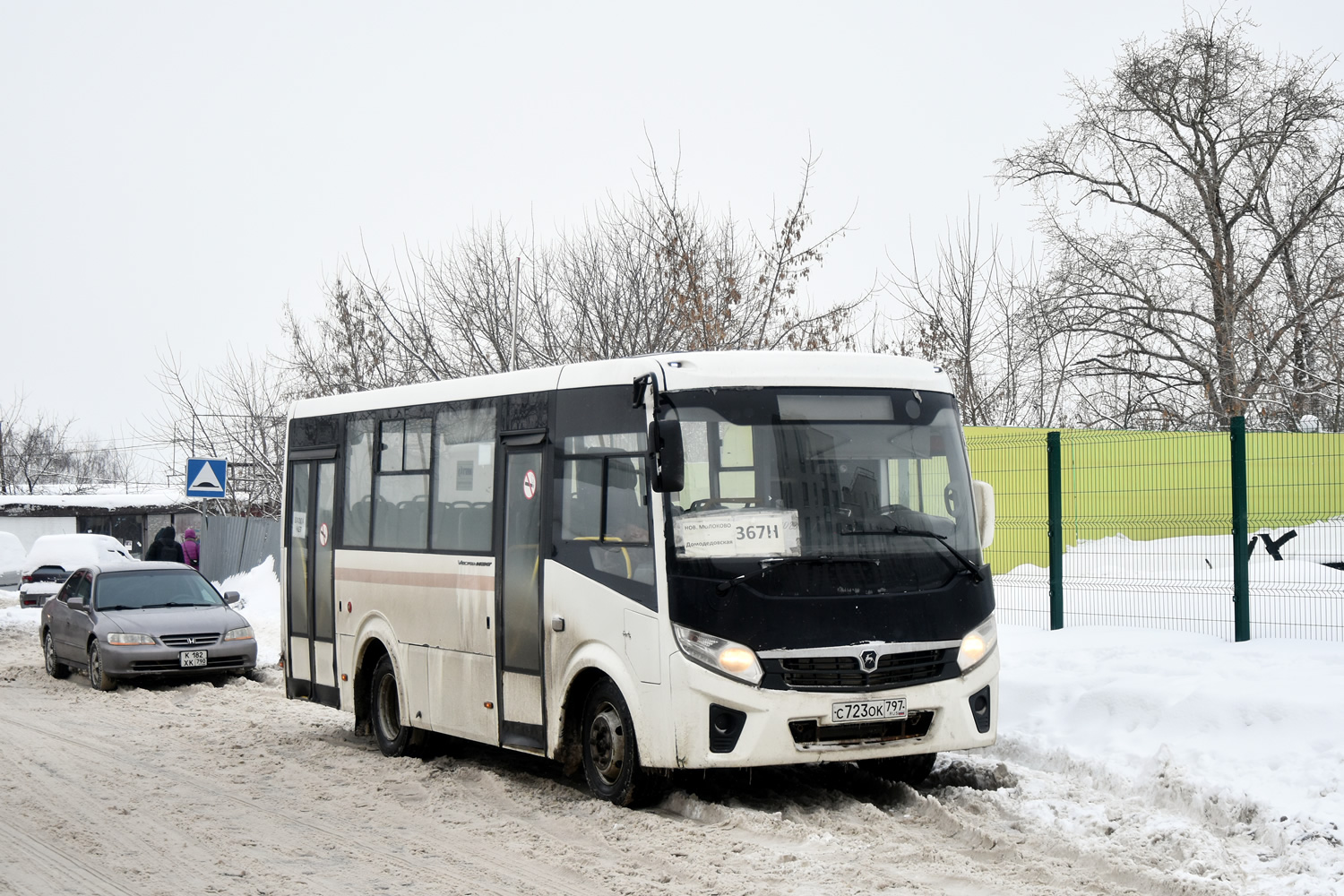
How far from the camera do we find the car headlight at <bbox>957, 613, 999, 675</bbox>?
8.45 m

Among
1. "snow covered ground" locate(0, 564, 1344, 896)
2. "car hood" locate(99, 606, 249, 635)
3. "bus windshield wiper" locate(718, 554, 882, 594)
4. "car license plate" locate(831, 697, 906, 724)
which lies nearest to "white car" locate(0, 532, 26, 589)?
"car hood" locate(99, 606, 249, 635)

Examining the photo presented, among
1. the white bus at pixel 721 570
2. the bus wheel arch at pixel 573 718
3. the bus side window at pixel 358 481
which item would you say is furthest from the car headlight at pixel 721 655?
the bus side window at pixel 358 481

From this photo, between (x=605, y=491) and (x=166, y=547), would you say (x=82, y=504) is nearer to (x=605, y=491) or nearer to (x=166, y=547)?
(x=166, y=547)

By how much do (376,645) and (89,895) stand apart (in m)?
Answer: 4.94

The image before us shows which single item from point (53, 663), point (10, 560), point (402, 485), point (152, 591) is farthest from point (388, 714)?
point (10, 560)

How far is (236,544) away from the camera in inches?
1313

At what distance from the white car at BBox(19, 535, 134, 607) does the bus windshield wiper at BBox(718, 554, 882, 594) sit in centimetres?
2461

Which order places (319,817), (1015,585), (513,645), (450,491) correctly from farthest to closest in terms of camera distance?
(1015,585) → (450,491) → (513,645) → (319,817)

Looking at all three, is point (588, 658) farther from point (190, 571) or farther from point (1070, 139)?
point (1070, 139)

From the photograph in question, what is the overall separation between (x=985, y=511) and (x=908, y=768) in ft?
5.57

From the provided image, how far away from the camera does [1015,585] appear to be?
13.7 metres

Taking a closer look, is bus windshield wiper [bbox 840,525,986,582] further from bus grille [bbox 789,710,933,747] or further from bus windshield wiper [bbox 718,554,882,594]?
bus grille [bbox 789,710,933,747]

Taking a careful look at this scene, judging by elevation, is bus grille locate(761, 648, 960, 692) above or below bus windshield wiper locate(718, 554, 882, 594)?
below

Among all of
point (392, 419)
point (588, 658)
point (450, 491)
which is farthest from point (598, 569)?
point (392, 419)
